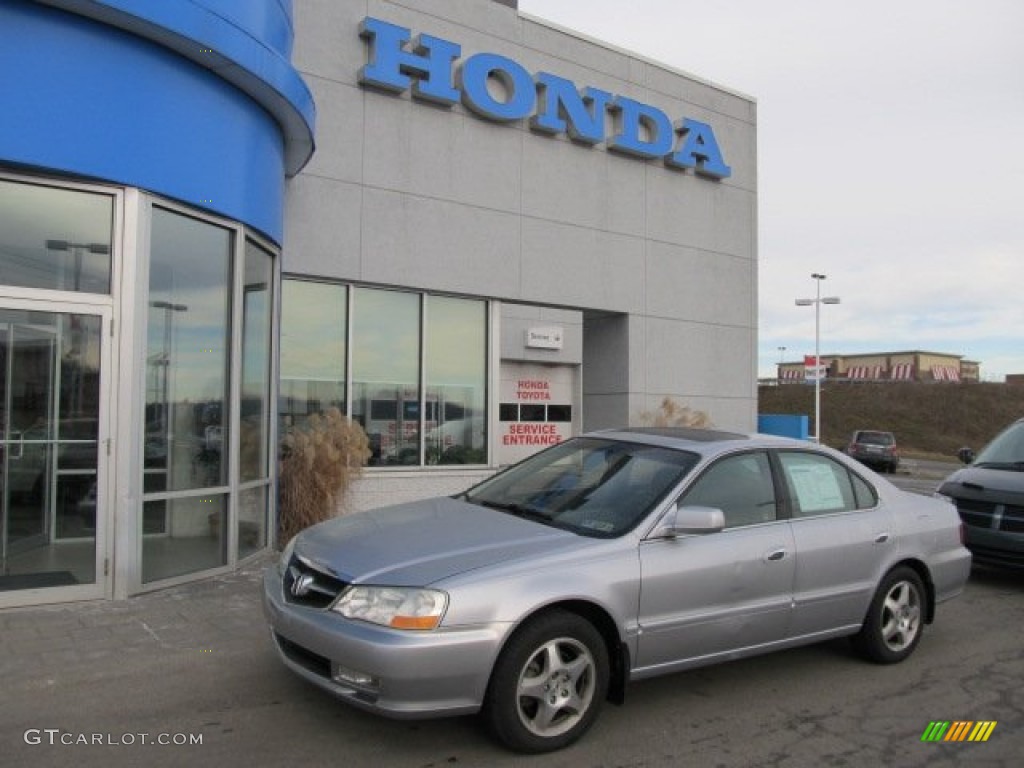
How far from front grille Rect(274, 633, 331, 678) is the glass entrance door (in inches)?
116

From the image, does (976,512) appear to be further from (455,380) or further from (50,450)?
(50,450)

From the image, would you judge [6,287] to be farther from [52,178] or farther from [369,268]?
[369,268]

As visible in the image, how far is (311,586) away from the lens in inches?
168

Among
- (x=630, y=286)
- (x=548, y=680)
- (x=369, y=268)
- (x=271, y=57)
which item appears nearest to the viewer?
(x=548, y=680)

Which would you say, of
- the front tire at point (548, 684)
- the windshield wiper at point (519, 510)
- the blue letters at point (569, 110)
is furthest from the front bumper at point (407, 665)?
the blue letters at point (569, 110)

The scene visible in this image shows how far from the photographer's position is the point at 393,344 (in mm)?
11188

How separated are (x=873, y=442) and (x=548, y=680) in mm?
30256

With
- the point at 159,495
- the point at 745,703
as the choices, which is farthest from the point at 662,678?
the point at 159,495

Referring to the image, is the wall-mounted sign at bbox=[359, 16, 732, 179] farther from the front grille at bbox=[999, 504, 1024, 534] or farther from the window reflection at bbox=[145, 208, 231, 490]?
the front grille at bbox=[999, 504, 1024, 534]

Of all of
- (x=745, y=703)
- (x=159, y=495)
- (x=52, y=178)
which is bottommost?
(x=745, y=703)

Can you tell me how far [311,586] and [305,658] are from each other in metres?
0.34

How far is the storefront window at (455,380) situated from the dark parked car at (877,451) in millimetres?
22854

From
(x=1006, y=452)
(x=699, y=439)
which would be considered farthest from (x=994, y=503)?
(x=699, y=439)

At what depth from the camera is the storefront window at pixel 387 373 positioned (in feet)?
35.8
